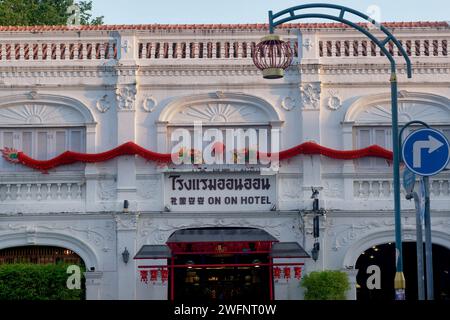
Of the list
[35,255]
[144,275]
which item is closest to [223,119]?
[144,275]

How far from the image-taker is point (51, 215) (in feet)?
84.4

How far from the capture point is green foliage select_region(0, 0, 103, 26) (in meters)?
39.4

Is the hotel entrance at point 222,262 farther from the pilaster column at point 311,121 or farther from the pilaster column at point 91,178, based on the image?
the pilaster column at point 91,178

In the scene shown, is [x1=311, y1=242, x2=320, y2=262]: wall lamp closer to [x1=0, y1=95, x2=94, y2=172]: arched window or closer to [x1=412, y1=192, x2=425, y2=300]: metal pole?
[x1=412, y1=192, x2=425, y2=300]: metal pole

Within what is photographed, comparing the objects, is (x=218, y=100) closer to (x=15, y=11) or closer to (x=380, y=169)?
(x=380, y=169)

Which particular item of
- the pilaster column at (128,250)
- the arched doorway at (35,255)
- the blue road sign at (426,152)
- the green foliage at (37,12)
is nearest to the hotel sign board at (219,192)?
the pilaster column at (128,250)

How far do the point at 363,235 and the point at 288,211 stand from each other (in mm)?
2287

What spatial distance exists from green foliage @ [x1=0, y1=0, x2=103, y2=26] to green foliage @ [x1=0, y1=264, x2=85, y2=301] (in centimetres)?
1715

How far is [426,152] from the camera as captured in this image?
14.4 m

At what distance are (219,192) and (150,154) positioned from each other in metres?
2.31
